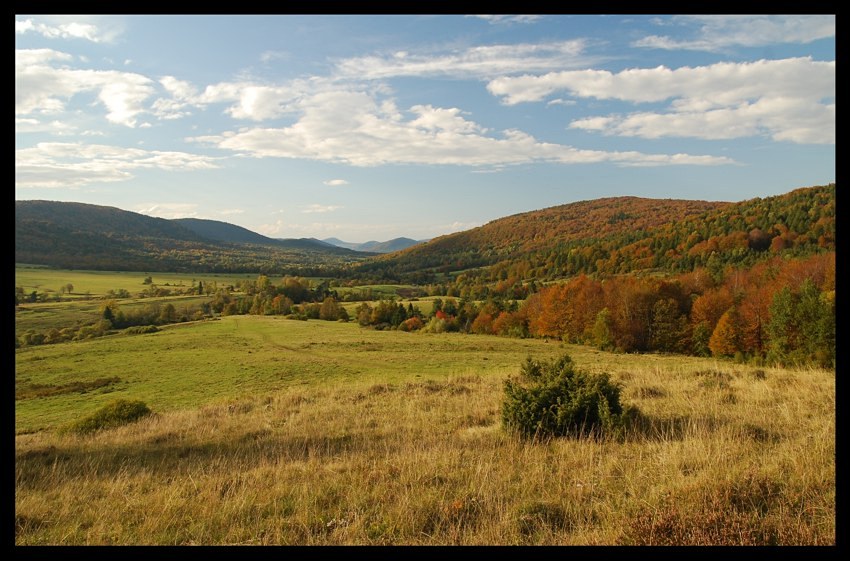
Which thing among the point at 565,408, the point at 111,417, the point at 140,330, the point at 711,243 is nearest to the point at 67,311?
the point at 140,330

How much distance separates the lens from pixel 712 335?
5981 cm

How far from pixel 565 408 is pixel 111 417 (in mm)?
16228

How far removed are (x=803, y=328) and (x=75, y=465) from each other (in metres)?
58.9

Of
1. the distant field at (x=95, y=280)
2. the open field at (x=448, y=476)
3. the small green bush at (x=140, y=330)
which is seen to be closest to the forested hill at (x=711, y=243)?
the distant field at (x=95, y=280)

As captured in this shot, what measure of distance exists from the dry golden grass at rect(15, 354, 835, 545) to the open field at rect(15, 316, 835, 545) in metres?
0.03

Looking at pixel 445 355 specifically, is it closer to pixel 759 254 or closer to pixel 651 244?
pixel 759 254

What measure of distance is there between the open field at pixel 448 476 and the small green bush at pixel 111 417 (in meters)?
1.58

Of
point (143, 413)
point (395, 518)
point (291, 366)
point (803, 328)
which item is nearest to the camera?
point (395, 518)

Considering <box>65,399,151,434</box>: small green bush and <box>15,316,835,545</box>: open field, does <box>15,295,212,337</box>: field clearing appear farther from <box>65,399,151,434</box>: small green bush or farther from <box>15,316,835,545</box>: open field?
<box>15,316,835,545</box>: open field

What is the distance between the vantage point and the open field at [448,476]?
4617 millimetres

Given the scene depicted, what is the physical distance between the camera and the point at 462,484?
5.95 meters

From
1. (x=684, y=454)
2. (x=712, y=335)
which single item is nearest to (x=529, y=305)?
(x=712, y=335)

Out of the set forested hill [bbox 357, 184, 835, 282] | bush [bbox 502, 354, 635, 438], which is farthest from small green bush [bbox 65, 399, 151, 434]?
forested hill [bbox 357, 184, 835, 282]

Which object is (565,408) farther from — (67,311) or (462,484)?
(67,311)
